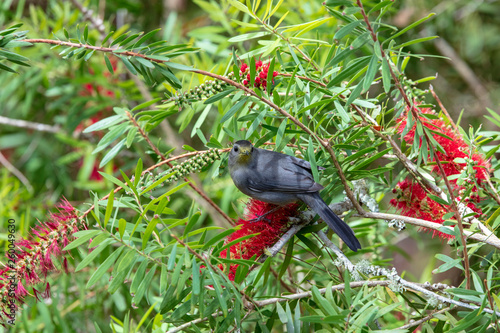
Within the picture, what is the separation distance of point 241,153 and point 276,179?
0.27m

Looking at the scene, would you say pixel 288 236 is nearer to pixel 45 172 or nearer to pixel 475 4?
pixel 45 172

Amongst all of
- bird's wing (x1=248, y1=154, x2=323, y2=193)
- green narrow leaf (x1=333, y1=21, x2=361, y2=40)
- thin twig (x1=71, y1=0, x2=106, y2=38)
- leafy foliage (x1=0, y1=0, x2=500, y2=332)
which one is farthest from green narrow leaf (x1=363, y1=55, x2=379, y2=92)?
thin twig (x1=71, y1=0, x2=106, y2=38)

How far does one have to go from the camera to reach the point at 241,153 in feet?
9.61

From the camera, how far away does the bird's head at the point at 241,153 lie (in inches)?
108

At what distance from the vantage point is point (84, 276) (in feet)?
11.8

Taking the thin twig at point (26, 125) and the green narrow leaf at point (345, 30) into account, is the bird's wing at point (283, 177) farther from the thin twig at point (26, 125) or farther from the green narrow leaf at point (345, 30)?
the thin twig at point (26, 125)

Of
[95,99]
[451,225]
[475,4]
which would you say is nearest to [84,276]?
[95,99]

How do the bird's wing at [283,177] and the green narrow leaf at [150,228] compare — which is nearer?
the green narrow leaf at [150,228]

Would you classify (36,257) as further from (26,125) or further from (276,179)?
(26,125)

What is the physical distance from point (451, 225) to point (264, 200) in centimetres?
113

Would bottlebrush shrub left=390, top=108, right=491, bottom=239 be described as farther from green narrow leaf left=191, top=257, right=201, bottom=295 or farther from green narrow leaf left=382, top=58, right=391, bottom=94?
green narrow leaf left=191, top=257, right=201, bottom=295

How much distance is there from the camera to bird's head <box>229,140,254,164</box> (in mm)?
2749

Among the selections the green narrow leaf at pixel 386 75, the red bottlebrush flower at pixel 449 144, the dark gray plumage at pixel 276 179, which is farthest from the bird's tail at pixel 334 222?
the green narrow leaf at pixel 386 75

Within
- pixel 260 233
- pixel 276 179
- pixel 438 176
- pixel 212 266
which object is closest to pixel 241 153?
pixel 276 179
